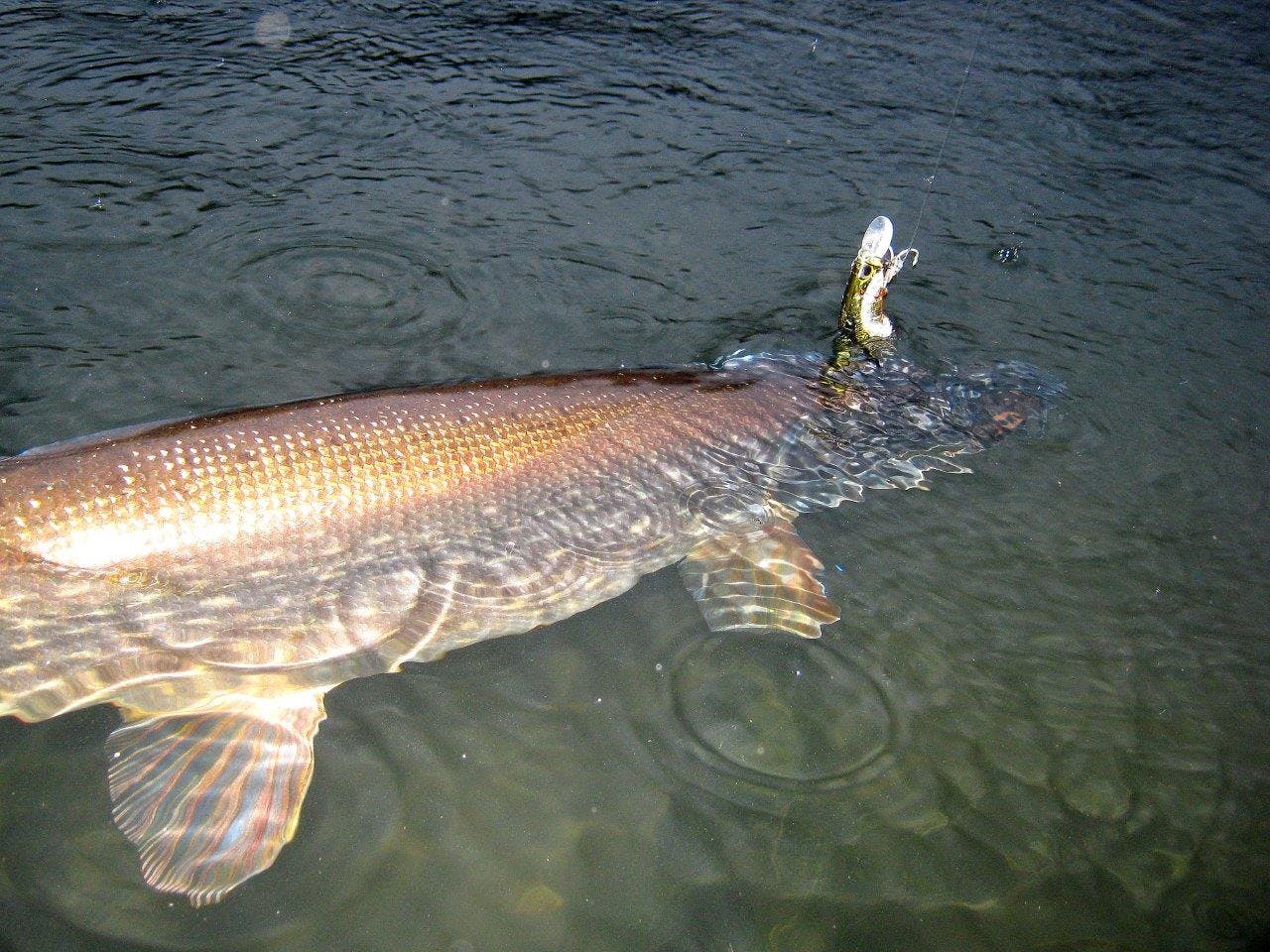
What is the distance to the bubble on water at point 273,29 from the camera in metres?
7.09

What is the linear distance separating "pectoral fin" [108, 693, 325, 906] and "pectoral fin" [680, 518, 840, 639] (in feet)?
4.28

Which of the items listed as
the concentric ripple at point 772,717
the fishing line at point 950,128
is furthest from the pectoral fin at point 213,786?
the fishing line at point 950,128

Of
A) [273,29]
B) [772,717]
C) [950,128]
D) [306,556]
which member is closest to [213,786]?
[306,556]

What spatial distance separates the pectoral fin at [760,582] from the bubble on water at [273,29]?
588 cm

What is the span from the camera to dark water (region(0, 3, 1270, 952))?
2408 mm

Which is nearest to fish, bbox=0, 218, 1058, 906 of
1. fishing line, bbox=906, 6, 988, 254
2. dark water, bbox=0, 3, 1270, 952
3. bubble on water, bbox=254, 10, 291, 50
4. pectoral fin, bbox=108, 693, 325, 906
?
pectoral fin, bbox=108, 693, 325, 906

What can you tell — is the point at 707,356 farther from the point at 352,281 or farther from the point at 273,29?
the point at 273,29

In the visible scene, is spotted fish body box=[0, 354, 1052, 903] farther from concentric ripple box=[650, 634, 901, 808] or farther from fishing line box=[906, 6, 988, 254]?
fishing line box=[906, 6, 988, 254]

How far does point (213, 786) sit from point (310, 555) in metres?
0.67

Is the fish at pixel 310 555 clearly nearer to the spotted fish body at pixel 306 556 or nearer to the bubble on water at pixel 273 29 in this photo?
the spotted fish body at pixel 306 556

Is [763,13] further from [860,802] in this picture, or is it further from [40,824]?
[40,824]

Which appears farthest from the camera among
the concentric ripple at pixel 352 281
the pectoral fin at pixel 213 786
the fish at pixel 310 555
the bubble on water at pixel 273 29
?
the bubble on water at pixel 273 29

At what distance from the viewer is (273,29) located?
7.31 meters

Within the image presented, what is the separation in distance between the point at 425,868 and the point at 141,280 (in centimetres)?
337
